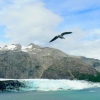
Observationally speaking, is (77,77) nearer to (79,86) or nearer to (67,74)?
(67,74)

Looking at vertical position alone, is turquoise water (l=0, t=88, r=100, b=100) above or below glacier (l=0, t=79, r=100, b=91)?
below

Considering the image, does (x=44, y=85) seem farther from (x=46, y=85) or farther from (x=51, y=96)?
(x=51, y=96)

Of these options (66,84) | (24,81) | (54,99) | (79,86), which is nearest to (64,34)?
(54,99)

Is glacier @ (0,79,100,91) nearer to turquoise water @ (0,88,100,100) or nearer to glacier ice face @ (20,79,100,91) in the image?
glacier ice face @ (20,79,100,91)

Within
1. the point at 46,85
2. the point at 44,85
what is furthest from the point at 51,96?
the point at 46,85

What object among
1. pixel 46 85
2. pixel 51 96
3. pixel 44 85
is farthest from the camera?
pixel 46 85

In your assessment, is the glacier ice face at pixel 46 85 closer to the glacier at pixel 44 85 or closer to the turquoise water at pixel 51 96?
the glacier at pixel 44 85

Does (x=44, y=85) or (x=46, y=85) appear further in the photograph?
(x=46, y=85)

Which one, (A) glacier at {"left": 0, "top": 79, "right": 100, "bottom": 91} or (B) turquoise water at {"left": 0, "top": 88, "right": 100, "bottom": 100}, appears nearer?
(B) turquoise water at {"left": 0, "top": 88, "right": 100, "bottom": 100}

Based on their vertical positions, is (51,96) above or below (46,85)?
below

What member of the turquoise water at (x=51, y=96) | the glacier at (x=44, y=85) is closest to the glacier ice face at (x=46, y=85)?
the glacier at (x=44, y=85)

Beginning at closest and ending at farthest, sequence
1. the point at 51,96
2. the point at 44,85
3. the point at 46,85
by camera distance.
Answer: the point at 51,96, the point at 44,85, the point at 46,85

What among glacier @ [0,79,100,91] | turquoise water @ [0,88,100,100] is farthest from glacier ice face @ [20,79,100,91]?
turquoise water @ [0,88,100,100]

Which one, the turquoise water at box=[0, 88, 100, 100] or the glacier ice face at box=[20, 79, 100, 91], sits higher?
the glacier ice face at box=[20, 79, 100, 91]
